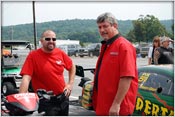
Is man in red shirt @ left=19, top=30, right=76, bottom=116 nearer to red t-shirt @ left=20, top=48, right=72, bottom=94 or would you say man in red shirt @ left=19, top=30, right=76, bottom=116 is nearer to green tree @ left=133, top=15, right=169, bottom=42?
red t-shirt @ left=20, top=48, right=72, bottom=94

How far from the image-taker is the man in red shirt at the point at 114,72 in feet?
10.3

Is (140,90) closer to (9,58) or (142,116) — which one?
(142,116)

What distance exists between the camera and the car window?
16.2 ft

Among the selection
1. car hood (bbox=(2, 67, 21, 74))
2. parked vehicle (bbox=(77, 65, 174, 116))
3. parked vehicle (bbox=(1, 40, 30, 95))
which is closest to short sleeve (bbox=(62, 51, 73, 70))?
parked vehicle (bbox=(77, 65, 174, 116))

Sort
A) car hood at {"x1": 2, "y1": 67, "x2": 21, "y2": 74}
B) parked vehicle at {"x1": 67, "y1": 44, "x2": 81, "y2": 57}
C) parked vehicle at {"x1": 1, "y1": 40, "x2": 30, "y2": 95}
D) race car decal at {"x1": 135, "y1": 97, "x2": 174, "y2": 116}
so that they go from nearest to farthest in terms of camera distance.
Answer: race car decal at {"x1": 135, "y1": 97, "x2": 174, "y2": 116}, parked vehicle at {"x1": 1, "y1": 40, "x2": 30, "y2": 95}, car hood at {"x1": 2, "y1": 67, "x2": 21, "y2": 74}, parked vehicle at {"x1": 67, "y1": 44, "x2": 81, "y2": 57}

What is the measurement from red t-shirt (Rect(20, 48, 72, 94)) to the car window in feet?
4.72

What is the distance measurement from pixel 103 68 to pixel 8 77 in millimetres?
7047

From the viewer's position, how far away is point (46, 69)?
4.20 m

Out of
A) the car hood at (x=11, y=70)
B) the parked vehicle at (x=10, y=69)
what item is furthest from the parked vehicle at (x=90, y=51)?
the car hood at (x=11, y=70)

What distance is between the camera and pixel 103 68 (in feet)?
10.7

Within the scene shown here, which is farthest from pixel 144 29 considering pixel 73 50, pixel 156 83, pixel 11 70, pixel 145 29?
pixel 156 83

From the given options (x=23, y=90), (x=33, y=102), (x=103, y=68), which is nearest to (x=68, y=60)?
(x=23, y=90)

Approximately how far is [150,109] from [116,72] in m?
1.98

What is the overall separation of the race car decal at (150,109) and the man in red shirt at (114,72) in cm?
154
